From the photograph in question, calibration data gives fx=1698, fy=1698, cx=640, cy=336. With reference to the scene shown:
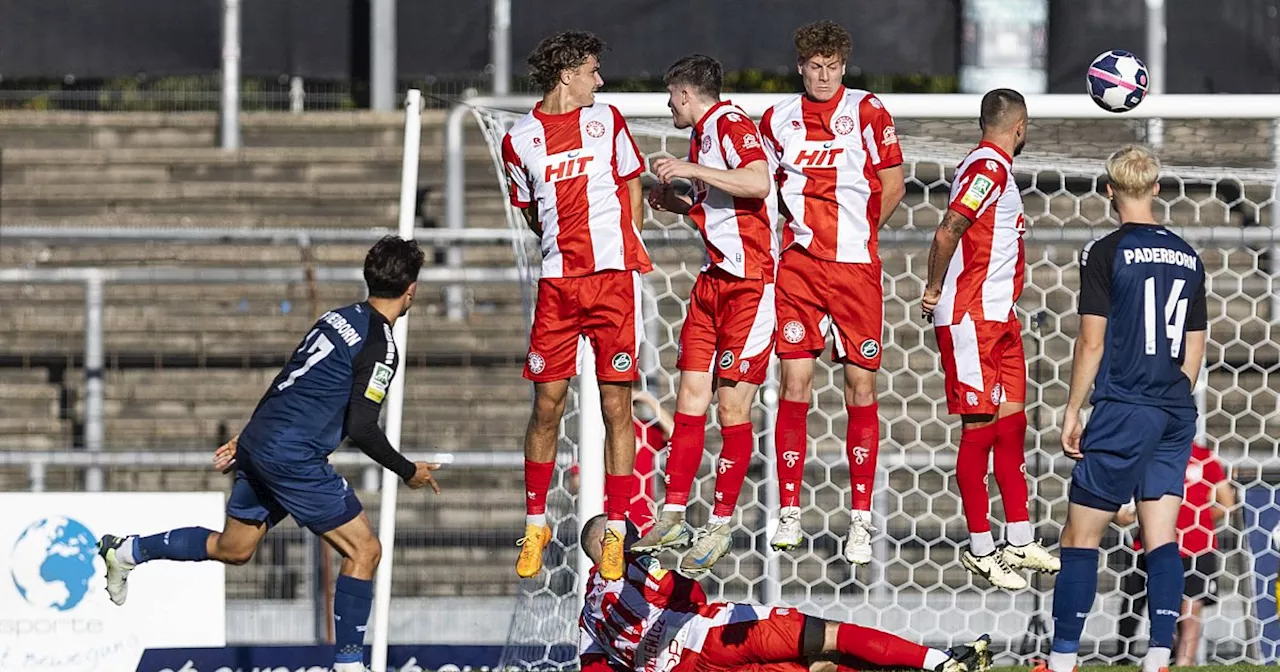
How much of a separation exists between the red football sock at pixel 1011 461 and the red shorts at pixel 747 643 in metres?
1.14

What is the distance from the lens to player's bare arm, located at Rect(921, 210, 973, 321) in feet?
23.7

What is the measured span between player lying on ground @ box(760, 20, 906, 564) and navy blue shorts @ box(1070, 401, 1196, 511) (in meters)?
0.94

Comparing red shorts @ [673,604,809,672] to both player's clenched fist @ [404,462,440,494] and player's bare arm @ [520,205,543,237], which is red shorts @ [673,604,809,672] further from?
player's bare arm @ [520,205,543,237]

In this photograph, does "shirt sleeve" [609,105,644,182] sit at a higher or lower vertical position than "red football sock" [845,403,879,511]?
higher

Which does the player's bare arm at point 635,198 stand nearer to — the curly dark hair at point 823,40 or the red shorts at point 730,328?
the red shorts at point 730,328

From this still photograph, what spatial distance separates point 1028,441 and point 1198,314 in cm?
Result: 364

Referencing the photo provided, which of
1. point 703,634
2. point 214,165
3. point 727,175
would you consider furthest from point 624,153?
point 214,165

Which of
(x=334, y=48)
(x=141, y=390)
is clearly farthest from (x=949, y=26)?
(x=141, y=390)

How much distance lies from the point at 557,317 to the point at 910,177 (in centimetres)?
301

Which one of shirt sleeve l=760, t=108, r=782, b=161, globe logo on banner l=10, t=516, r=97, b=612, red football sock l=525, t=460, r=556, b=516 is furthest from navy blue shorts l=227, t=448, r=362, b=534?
shirt sleeve l=760, t=108, r=782, b=161

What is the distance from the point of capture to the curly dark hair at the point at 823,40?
7203mm

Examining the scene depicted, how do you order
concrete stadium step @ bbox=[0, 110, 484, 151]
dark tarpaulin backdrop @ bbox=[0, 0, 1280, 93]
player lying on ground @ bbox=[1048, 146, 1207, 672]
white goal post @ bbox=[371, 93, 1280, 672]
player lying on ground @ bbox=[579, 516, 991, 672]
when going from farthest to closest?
concrete stadium step @ bbox=[0, 110, 484, 151] < dark tarpaulin backdrop @ bbox=[0, 0, 1280, 93] < white goal post @ bbox=[371, 93, 1280, 672] < player lying on ground @ bbox=[579, 516, 991, 672] < player lying on ground @ bbox=[1048, 146, 1207, 672]

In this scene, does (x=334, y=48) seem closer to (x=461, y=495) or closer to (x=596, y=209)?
(x=461, y=495)

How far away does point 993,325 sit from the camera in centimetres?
746
